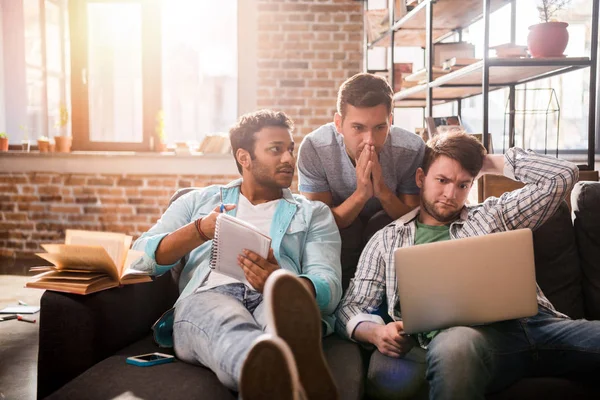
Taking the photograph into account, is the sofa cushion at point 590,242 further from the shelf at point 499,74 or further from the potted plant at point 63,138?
the potted plant at point 63,138

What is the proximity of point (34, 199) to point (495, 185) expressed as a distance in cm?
382

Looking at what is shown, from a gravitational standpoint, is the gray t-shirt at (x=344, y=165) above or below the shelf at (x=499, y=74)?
below

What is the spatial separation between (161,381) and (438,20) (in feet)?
11.1

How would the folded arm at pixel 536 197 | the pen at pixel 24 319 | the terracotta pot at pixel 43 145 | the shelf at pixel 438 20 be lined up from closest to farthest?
the folded arm at pixel 536 197, the pen at pixel 24 319, the shelf at pixel 438 20, the terracotta pot at pixel 43 145

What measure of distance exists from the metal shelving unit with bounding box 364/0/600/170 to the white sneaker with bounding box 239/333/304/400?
2.03m

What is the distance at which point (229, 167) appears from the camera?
15.6 ft

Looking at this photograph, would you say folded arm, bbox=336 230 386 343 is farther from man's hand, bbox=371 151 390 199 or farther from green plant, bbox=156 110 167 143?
green plant, bbox=156 110 167 143

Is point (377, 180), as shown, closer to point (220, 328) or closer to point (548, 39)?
point (220, 328)

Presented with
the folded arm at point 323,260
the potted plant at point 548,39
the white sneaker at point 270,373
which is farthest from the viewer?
the potted plant at point 548,39

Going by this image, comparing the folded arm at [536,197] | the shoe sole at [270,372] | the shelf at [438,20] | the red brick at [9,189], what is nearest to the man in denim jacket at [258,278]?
the shoe sole at [270,372]

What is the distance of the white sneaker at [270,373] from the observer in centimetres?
109

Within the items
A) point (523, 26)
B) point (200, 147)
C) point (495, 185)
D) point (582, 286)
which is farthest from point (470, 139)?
point (200, 147)

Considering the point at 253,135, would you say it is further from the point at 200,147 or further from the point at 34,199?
the point at 34,199

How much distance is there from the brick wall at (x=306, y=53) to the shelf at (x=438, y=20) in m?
0.30
